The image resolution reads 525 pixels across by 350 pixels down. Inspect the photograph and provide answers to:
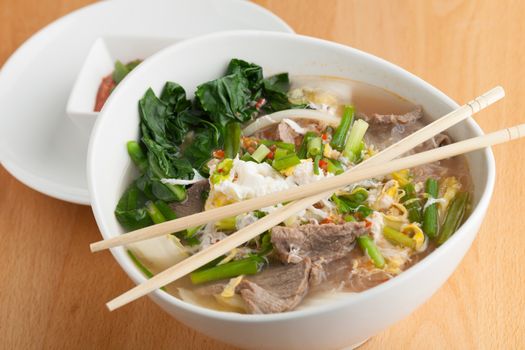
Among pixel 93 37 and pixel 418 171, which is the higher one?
pixel 418 171

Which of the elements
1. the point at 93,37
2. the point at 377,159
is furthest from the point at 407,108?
the point at 93,37

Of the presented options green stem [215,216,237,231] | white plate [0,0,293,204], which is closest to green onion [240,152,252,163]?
green stem [215,216,237,231]

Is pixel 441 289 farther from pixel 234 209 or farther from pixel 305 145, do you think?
pixel 234 209

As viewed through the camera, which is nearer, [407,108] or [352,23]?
[407,108]

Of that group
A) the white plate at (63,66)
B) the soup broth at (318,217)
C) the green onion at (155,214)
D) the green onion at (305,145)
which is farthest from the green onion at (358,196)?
the white plate at (63,66)

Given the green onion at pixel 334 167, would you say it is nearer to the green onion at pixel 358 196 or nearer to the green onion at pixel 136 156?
the green onion at pixel 358 196

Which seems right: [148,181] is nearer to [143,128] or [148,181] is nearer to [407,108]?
[143,128]
